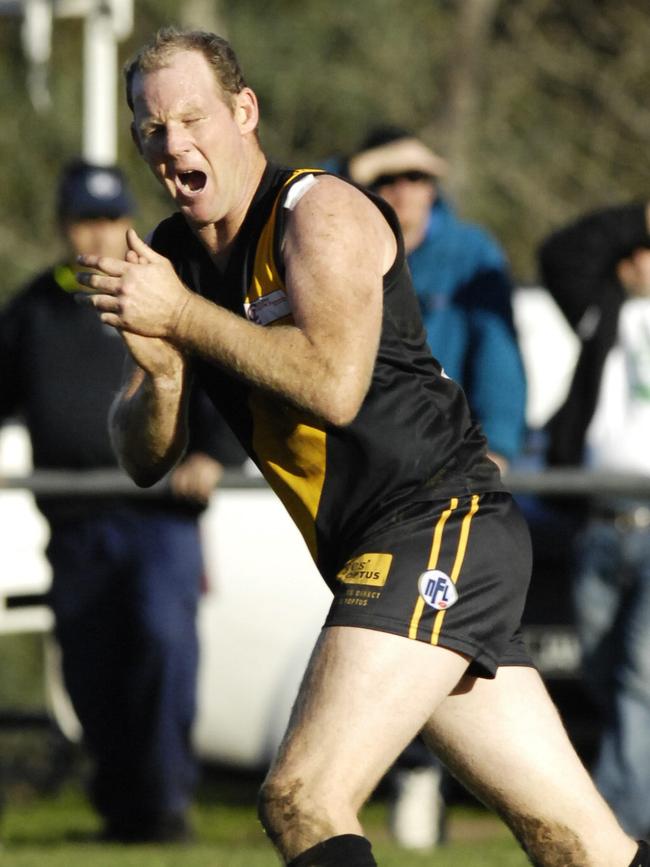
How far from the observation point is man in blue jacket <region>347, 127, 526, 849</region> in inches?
273

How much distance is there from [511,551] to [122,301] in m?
0.98

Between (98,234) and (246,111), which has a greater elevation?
(246,111)

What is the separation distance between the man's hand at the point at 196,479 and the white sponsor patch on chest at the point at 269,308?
3.12 metres

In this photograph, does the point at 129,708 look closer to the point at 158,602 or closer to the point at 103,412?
the point at 158,602

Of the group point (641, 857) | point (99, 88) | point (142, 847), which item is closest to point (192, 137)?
point (641, 857)

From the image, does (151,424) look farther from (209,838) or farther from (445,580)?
(209,838)

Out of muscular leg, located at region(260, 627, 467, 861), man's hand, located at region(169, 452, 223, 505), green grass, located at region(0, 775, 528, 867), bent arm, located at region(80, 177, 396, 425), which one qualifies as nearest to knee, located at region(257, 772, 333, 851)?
muscular leg, located at region(260, 627, 467, 861)

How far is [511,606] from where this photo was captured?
4094mm

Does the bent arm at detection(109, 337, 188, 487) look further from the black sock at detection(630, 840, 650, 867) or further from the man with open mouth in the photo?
the black sock at detection(630, 840, 650, 867)

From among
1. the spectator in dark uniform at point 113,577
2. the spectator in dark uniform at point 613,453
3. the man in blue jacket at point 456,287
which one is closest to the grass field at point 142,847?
the spectator in dark uniform at point 113,577

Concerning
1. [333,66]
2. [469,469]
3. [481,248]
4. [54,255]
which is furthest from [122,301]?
[333,66]

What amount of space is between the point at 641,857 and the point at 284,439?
1173 millimetres

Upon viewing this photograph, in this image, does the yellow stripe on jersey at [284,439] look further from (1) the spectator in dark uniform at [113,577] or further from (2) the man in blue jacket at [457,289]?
(1) the spectator in dark uniform at [113,577]

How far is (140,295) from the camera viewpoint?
3912mm
